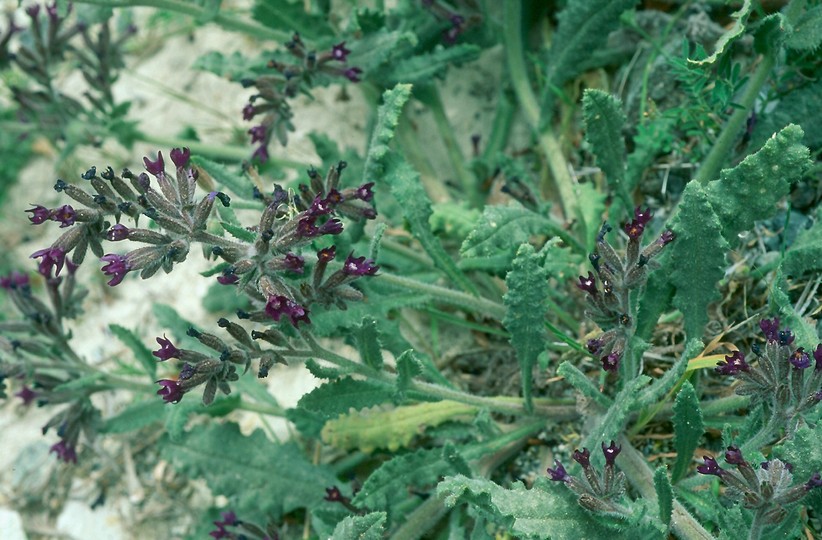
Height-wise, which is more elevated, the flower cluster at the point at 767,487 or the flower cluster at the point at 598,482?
the flower cluster at the point at 767,487

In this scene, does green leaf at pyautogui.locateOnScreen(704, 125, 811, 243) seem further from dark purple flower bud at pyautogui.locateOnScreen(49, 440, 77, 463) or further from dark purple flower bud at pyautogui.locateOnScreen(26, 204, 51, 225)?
dark purple flower bud at pyautogui.locateOnScreen(49, 440, 77, 463)

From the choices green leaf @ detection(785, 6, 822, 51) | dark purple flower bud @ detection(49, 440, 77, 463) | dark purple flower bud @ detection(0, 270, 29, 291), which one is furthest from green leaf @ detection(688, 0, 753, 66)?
dark purple flower bud @ detection(49, 440, 77, 463)

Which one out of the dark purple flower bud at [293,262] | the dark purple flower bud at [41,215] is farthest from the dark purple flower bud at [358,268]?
the dark purple flower bud at [41,215]

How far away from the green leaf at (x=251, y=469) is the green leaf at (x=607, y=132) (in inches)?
63.3

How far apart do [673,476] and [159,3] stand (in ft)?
8.82

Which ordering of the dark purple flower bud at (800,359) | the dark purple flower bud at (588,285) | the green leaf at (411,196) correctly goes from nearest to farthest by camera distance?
the dark purple flower bud at (800,359) → the dark purple flower bud at (588,285) → the green leaf at (411,196)

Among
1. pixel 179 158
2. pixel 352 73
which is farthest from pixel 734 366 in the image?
pixel 352 73

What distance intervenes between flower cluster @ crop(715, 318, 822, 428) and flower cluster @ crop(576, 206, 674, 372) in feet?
1.03

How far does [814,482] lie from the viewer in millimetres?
2281

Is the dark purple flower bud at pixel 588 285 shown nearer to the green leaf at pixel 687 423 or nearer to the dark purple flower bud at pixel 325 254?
the green leaf at pixel 687 423

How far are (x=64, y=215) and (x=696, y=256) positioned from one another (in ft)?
6.35

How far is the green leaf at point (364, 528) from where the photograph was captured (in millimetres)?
2537

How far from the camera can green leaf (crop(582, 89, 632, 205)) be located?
9.88 ft

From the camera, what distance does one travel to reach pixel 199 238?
2.55m
